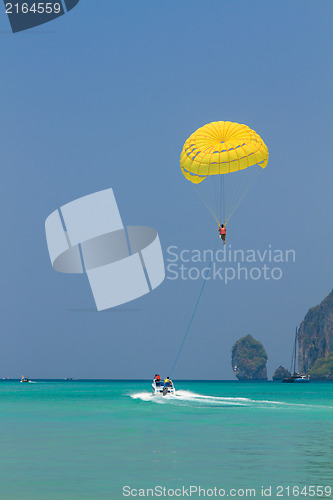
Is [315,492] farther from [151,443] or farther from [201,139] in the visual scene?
[201,139]

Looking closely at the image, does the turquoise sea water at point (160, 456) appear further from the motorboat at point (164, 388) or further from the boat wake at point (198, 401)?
the motorboat at point (164, 388)

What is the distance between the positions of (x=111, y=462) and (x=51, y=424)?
1466 centimetres

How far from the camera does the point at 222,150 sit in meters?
34.3

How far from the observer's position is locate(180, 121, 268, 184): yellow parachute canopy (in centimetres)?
3412

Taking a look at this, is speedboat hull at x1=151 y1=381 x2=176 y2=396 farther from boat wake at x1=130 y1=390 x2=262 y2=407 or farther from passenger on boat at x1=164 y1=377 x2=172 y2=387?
boat wake at x1=130 y1=390 x2=262 y2=407

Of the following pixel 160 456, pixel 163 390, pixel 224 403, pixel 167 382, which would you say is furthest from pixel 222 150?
pixel 163 390

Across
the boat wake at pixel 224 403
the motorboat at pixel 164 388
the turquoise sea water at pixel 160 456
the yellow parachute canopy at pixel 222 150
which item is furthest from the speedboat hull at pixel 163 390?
the yellow parachute canopy at pixel 222 150

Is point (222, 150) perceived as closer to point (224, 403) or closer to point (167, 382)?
point (224, 403)

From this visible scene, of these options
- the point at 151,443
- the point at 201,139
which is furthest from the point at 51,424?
the point at 201,139

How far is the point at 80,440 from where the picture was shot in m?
25.5

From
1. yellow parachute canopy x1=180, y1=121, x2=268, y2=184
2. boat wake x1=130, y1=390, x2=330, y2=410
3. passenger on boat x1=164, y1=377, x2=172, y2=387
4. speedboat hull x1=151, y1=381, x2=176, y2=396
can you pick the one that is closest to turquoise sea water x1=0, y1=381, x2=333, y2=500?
yellow parachute canopy x1=180, y1=121, x2=268, y2=184

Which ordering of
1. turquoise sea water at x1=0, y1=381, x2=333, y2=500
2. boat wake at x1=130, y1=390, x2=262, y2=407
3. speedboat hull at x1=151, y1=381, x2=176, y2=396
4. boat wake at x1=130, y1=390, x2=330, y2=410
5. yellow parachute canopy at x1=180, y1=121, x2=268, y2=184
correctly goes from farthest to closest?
speedboat hull at x1=151, y1=381, x2=176, y2=396
boat wake at x1=130, y1=390, x2=262, y2=407
boat wake at x1=130, y1=390, x2=330, y2=410
yellow parachute canopy at x1=180, y1=121, x2=268, y2=184
turquoise sea water at x1=0, y1=381, x2=333, y2=500

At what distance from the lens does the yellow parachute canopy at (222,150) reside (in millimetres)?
34125

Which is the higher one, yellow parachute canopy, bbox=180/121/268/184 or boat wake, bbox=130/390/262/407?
yellow parachute canopy, bbox=180/121/268/184
